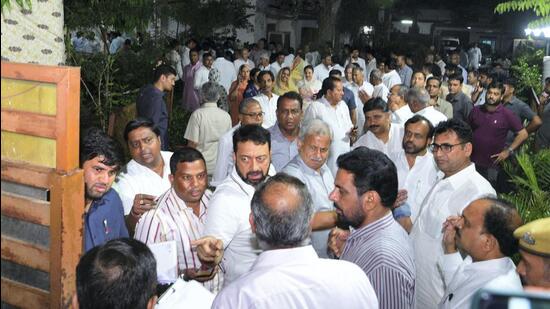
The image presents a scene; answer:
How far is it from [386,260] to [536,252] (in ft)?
2.11

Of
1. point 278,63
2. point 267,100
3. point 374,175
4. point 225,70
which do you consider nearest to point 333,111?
point 267,100

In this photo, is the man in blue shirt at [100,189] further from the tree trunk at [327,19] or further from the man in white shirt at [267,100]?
the tree trunk at [327,19]

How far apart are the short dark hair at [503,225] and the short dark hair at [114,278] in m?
1.69

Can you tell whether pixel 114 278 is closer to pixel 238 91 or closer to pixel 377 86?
pixel 238 91

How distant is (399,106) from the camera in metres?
7.35

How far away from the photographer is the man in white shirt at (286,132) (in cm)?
581

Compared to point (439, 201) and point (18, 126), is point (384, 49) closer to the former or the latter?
point (439, 201)

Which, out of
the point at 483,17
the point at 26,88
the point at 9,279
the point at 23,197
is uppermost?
the point at 483,17

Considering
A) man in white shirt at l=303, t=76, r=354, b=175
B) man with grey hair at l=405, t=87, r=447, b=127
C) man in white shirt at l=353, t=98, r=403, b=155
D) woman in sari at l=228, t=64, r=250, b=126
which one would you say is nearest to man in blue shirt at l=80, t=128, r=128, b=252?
man in white shirt at l=353, t=98, r=403, b=155

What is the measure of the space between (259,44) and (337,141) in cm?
1260

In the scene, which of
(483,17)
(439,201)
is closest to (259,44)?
(439,201)

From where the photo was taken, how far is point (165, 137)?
761 centimetres

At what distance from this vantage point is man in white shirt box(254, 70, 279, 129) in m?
8.15

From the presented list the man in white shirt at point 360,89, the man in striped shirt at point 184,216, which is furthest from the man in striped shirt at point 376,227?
the man in white shirt at point 360,89
